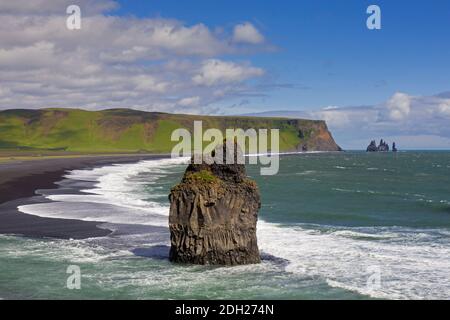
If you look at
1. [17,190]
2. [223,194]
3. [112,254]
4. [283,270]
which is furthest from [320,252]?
[17,190]

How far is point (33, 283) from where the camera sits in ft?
69.0

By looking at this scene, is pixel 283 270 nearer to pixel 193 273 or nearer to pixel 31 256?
pixel 193 273

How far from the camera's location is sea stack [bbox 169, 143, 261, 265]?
24.1 meters

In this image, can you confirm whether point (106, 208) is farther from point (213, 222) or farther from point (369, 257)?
point (369, 257)

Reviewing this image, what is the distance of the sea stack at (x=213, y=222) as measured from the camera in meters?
24.1

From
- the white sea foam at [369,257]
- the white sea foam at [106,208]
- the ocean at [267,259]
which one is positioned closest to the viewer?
the ocean at [267,259]

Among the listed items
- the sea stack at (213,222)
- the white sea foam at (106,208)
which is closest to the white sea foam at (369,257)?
the sea stack at (213,222)

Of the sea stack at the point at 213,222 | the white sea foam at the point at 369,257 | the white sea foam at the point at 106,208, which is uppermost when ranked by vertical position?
the sea stack at the point at 213,222

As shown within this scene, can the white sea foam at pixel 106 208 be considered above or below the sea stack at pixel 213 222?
below

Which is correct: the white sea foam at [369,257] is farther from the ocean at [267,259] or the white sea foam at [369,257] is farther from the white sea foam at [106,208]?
the white sea foam at [106,208]

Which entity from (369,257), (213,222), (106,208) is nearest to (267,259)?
(213,222)

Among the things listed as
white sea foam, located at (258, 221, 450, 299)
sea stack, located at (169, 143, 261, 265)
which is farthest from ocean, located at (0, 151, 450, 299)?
sea stack, located at (169, 143, 261, 265)

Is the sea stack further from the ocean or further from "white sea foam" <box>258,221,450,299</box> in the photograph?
"white sea foam" <box>258,221,450,299</box>
